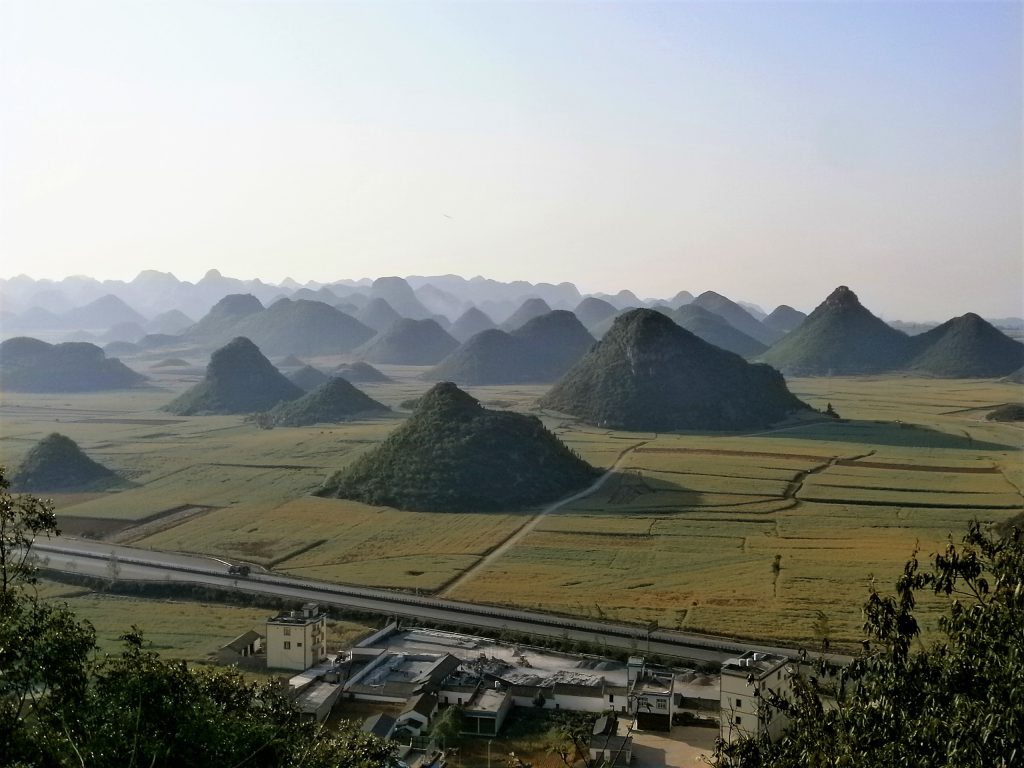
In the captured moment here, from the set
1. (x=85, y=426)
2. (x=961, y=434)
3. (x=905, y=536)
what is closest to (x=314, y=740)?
(x=905, y=536)

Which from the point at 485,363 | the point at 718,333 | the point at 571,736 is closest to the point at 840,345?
the point at 718,333

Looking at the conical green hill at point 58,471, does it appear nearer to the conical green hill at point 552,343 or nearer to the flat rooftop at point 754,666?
the flat rooftop at point 754,666

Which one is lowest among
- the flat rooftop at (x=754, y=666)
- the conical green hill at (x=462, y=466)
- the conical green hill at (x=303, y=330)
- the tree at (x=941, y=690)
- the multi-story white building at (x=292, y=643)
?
the multi-story white building at (x=292, y=643)

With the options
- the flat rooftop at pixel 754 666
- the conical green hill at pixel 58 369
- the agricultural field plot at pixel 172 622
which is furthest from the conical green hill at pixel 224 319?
the flat rooftop at pixel 754 666

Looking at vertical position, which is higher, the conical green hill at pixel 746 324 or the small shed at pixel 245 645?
the conical green hill at pixel 746 324

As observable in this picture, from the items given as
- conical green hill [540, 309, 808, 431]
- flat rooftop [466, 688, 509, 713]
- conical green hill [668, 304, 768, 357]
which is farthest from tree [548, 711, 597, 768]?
conical green hill [668, 304, 768, 357]

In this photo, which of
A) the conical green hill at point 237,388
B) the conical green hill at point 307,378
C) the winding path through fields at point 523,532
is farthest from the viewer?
the conical green hill at point 307,378
